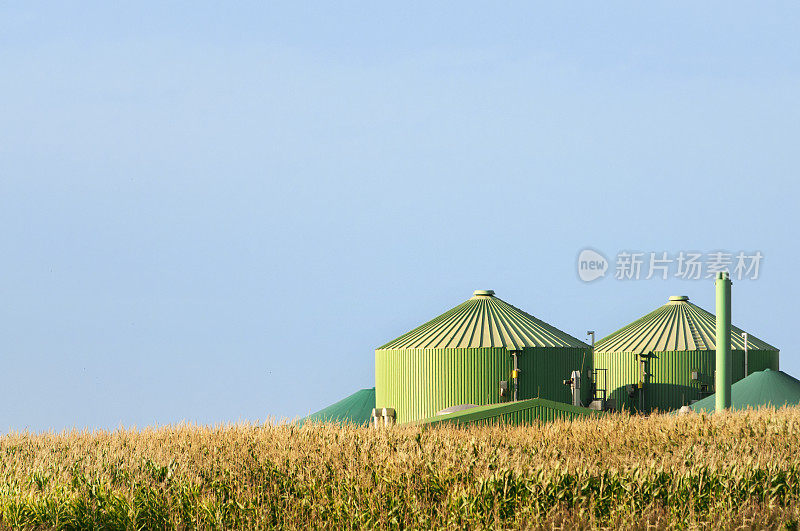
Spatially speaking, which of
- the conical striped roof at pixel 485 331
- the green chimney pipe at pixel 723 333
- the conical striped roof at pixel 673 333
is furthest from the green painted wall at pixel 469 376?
the green chimney pipe at pixel 723 333

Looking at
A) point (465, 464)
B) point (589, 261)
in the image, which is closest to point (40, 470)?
point (465, 464)

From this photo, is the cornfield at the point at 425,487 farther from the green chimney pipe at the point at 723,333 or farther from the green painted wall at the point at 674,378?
the green painted wall at the point at 674,378

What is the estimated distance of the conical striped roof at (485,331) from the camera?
34594 mm

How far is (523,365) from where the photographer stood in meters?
34.1

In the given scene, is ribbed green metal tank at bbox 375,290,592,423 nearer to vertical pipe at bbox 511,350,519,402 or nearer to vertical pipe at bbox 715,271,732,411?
vertical pipe at bbox 511,350,519,402

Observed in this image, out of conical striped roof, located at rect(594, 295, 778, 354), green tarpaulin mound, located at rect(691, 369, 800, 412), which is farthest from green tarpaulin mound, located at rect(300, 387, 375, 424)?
green tarpaulin mound, located at rect(691, 369, 800, 412)

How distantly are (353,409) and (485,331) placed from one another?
25.0 feet

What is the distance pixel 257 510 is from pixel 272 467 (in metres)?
1.94

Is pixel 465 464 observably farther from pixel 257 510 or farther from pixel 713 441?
pixel 713 441

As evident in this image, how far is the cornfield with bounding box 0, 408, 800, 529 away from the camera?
531 inches

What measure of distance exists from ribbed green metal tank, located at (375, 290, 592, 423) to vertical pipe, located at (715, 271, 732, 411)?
7898 mm

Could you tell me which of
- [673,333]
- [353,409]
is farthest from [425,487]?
[673,333]

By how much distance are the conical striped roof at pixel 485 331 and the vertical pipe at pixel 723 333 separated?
8167 millimetres

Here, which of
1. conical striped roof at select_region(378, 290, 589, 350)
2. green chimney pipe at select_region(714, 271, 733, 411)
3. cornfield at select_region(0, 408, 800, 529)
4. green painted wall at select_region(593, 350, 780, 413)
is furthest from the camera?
green painted wall at select_region(593, 350, 780, 413)
